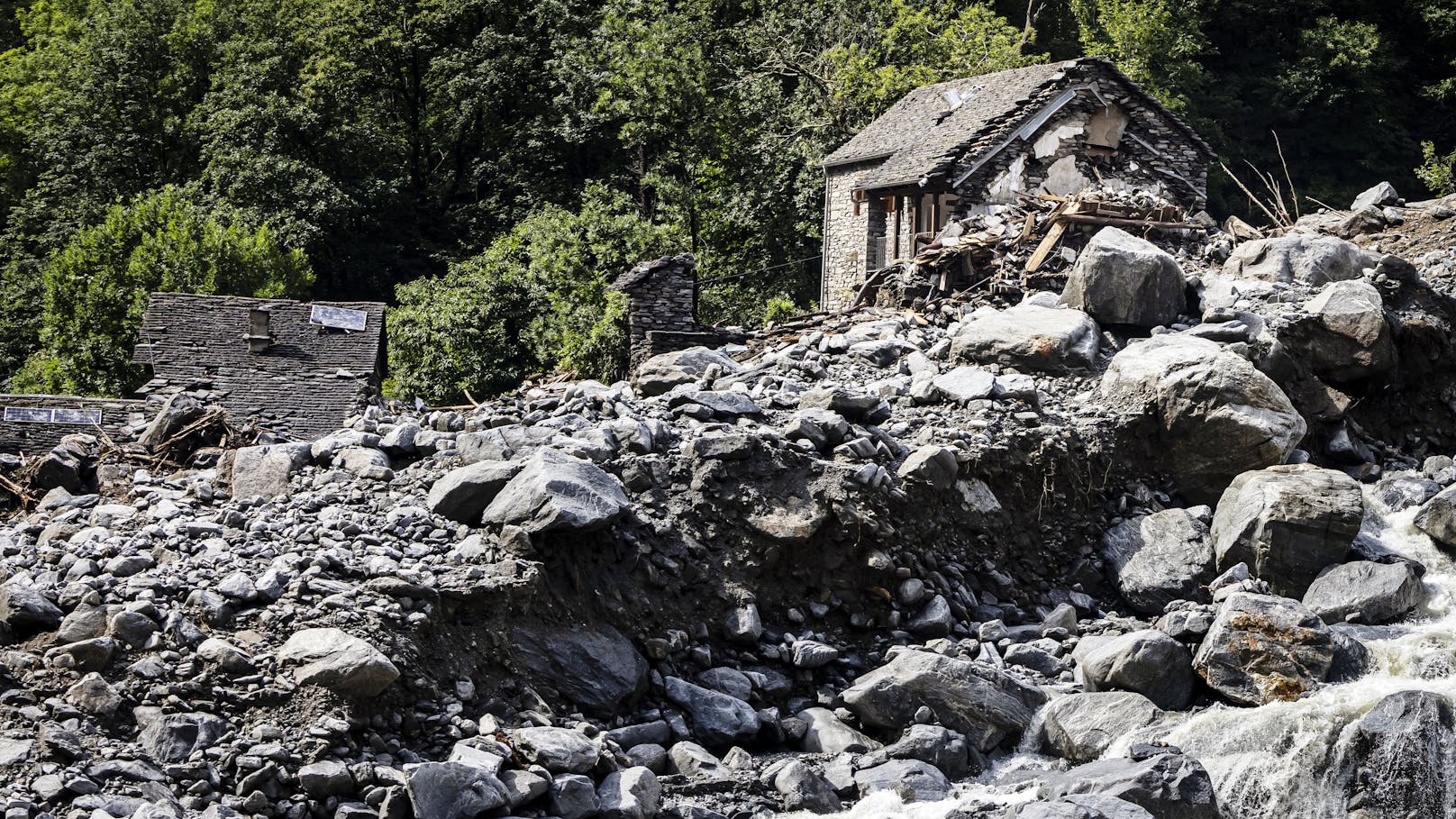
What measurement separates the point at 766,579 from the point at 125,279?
23.5m

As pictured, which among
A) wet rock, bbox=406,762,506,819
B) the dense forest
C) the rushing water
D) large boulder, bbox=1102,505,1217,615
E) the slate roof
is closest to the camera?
wet rock, bbox=406,762,506,819

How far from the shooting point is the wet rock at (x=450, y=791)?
32.4ft

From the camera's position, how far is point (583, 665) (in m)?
12.1

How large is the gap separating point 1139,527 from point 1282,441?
194 centimetres

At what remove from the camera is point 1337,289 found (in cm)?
1859

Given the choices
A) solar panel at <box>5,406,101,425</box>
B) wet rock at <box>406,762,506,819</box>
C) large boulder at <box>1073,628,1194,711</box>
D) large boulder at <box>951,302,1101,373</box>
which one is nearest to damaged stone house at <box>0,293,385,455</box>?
solar panel at <box>5,406,101,425</box>

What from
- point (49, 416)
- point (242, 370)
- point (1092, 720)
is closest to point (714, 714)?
point (1092, 720)

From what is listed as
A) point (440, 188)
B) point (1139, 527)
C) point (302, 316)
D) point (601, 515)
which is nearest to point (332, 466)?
point (601, 515)

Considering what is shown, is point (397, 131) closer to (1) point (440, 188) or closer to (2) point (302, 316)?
(1) point (440, 188)

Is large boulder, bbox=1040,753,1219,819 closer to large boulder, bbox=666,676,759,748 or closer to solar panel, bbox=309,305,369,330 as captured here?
large boulder, bbox=666,676,759,748

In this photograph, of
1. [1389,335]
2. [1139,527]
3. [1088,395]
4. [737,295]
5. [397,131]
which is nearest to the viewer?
[1139,527]

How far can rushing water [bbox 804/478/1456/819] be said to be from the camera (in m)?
11.0

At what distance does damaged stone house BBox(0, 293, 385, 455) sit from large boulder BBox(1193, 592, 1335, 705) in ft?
35.1

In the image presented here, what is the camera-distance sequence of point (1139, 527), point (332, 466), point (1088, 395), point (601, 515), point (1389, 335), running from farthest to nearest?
1. point (1389, 335)
2. point (1088, 395)
3. point (1139, 527)
4. point (332, 466)
5. point (601, 515)
